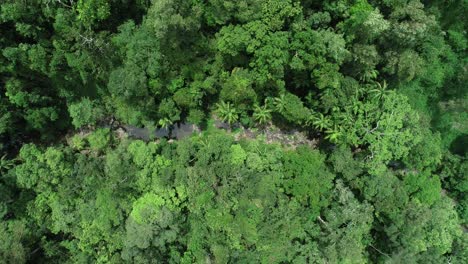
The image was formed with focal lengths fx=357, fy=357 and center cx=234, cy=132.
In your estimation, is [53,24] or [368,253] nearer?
[53,24]

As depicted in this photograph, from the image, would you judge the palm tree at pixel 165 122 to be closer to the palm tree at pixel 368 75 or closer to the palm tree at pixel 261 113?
the palm tree at pixel 261 113

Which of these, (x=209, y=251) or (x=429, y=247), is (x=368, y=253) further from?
(x=209, y=251)

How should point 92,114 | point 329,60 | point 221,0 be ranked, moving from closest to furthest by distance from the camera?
point 221,0, point 329,60, point 92,114

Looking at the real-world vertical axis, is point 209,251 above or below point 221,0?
below

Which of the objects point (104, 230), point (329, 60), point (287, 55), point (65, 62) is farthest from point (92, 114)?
point (329, 60)

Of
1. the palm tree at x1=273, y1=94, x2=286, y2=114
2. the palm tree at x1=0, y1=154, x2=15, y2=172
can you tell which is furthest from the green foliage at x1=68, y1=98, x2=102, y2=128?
the palm tree at x1=273, y1=94, x2=286, y2=114

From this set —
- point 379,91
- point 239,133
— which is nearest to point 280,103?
point 239,133

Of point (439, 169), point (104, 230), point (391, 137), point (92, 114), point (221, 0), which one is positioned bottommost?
point (104, 230)
